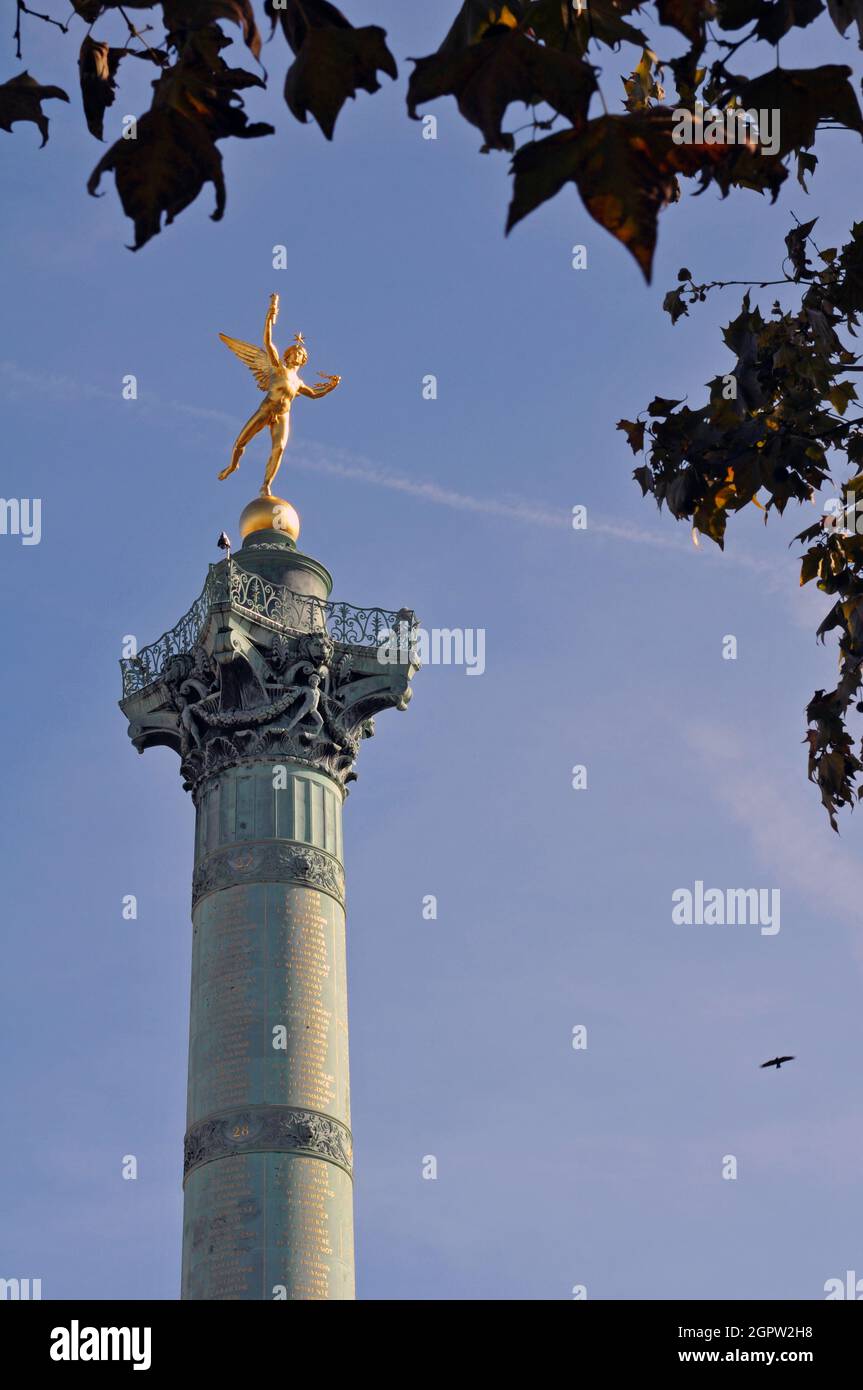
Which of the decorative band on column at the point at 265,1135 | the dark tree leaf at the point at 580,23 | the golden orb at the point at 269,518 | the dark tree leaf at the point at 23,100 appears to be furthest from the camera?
the golden orb at the point at 269,518

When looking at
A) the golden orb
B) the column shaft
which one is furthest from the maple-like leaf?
the golden orb

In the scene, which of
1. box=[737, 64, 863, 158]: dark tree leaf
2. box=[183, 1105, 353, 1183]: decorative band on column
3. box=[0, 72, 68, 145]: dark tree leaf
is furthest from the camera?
box=[183, 1105, 353, 1183]: decorative band on column

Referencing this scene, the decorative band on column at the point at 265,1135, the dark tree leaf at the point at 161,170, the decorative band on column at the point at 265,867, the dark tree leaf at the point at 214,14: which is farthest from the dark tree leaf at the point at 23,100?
the decorative band on column at the point at 265,867

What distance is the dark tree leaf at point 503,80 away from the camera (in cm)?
427

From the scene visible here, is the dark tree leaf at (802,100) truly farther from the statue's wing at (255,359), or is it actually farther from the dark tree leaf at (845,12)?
the statue's wing at (255,359)

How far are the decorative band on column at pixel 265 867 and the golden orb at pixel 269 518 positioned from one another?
21.8 feet

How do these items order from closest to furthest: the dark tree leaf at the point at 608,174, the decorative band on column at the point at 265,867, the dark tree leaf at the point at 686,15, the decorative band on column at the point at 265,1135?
the dark tree leaf at the point at 608,174 → the dark tree leaf at the point at 686,15 → the decorative band on column at the point at 265,1135 → the decorative band on column at the point at 265,867

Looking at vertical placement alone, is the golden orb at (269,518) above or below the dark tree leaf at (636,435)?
above

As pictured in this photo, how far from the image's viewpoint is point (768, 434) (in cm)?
984

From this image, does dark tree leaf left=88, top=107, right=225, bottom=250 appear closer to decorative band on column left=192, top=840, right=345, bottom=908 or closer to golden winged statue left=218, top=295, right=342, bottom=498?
decorative band on column left=192, top=840, right=345, bottom=908

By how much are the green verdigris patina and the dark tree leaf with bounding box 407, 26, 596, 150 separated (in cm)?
2318

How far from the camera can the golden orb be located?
33719 mm
